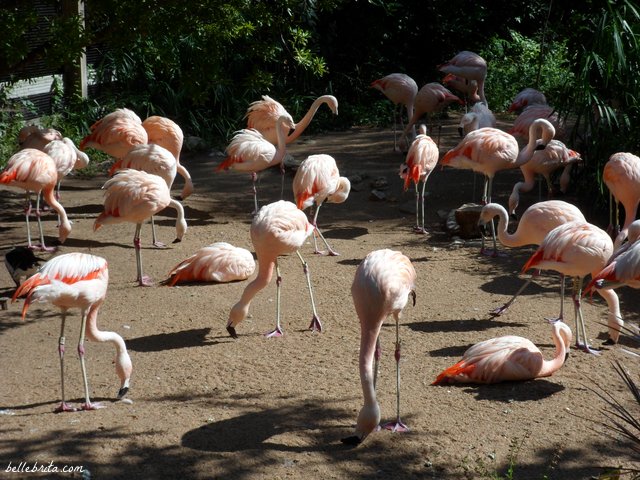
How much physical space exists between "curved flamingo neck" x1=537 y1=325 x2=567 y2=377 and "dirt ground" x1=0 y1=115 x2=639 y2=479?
81mm

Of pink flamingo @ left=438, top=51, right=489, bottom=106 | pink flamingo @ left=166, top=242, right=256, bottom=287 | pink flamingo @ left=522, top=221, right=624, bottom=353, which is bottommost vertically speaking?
pink flamingo @ left=166, top=242, right=256, bottom=287

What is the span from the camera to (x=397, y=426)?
14.2ft

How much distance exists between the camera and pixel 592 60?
779 cm

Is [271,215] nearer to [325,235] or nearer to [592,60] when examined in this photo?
[325,235]

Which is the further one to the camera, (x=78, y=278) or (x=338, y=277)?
(x=338, y=277)

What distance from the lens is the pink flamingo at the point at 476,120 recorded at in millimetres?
9406

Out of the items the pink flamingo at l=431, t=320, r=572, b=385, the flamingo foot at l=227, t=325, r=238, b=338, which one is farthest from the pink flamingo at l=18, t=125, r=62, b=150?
the pink flamingo at l=431, t=320, r=572, b=385

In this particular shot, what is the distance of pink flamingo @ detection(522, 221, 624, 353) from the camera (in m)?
5.32

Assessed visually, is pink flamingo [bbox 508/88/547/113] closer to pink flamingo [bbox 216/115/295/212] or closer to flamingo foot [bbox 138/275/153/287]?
pink flamingo [bbox 216/115/295/212]

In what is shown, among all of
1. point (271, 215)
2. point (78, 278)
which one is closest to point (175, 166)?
point (271, 215)

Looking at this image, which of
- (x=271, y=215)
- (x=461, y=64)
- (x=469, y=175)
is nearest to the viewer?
(x=271, y=215)

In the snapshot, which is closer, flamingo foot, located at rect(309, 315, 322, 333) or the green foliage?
flamingo foot, located at rect(309, 315, 322, 333)

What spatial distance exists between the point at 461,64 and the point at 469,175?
202cm

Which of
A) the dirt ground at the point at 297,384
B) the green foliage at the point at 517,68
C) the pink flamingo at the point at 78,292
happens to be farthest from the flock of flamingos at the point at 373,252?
the green foliage at the point at 517,68
